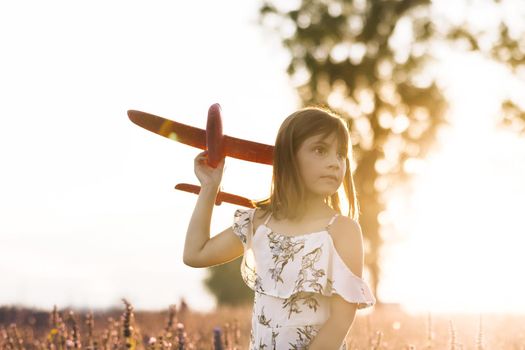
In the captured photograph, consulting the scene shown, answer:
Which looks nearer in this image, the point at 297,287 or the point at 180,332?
the point at 297,287

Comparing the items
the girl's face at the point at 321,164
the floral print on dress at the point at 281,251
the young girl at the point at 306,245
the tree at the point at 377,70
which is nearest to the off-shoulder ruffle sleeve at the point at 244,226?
the young girl at the point at 306,245

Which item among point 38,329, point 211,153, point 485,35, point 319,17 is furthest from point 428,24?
point 211,153

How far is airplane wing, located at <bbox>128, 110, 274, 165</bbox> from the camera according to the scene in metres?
3.61

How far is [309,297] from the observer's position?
320 cm

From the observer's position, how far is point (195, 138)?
3.74 m

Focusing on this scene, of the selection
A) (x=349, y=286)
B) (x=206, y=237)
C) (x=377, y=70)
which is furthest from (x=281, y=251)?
(x=377, y=70)

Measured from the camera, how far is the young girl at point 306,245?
3.13m

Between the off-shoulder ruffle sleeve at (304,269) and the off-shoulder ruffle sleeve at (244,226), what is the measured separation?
11cm

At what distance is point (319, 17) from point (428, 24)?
3.23 meters

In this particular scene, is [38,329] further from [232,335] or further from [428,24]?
[428,24]

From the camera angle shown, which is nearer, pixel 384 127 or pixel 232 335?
pixel 232 335

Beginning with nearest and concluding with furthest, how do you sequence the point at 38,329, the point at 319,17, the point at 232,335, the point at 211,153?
the point at 211,153 → the point at 232,335 → the point at 38,329 → the point at 319,17

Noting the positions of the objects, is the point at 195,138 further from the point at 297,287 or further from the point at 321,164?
the point at 297,287

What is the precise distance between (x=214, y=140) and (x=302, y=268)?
2.47 feet
